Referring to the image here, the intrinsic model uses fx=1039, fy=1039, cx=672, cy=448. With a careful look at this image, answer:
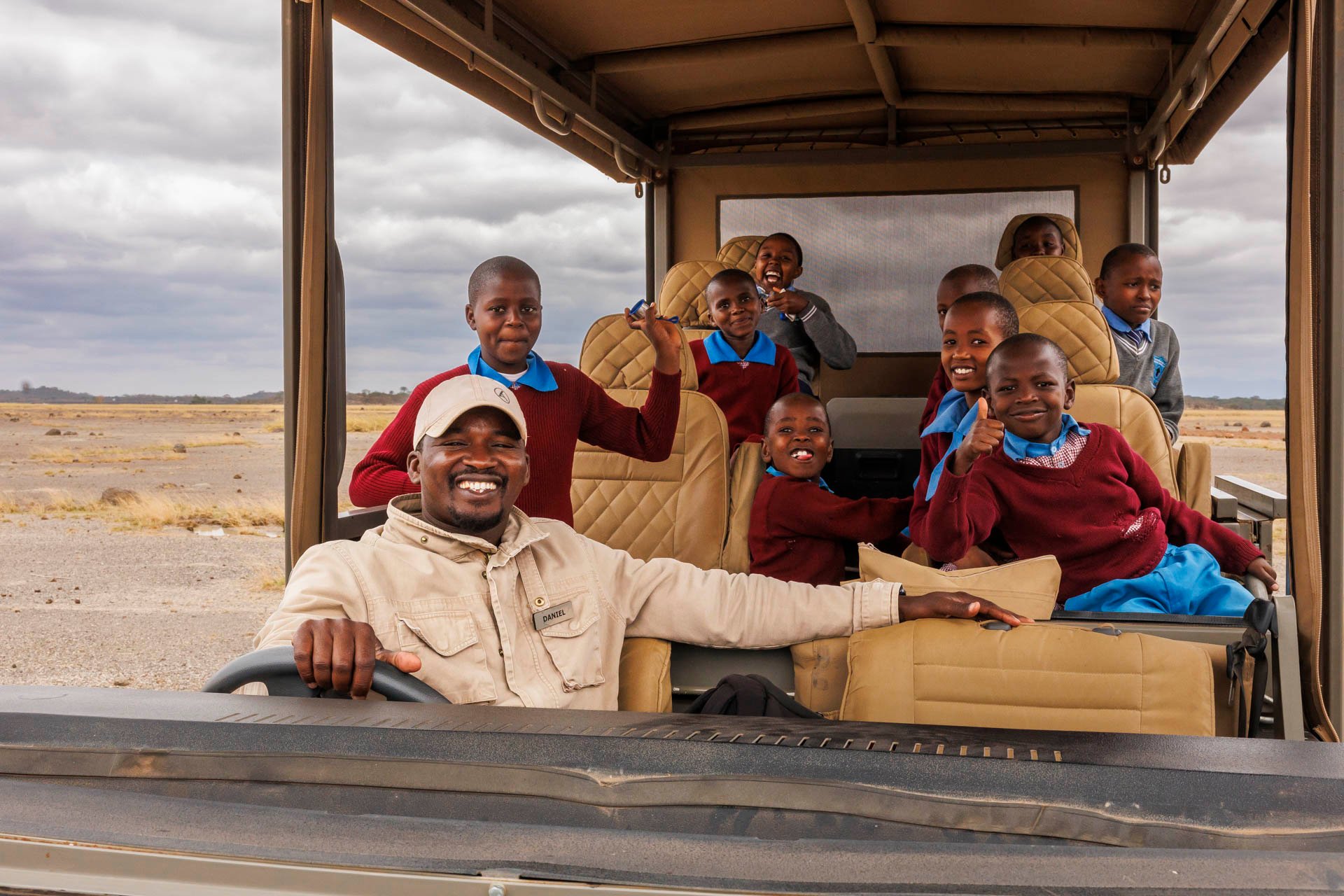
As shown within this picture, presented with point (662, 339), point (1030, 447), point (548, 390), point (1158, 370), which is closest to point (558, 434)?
point (548, 390)

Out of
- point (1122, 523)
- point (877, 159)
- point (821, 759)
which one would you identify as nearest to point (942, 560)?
point (1122, 523)

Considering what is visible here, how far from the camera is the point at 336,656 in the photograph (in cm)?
115

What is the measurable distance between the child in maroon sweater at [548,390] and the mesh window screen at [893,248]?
7.57 ft

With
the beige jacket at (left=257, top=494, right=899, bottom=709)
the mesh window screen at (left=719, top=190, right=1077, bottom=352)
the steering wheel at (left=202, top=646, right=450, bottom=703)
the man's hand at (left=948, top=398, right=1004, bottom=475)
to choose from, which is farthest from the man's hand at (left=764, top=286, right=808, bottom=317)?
the steering wheel at (left=202, top=646, right=450, bottom=703)

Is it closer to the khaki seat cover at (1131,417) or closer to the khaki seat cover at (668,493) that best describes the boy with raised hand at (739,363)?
the khaki seat cover at (668,493)

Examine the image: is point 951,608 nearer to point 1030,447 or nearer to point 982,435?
point 982,435

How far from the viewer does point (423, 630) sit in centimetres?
155

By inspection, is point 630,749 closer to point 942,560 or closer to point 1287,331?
point 942,560

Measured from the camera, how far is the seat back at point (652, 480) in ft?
9.83

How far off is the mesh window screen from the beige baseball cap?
332cm

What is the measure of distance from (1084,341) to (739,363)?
116cm

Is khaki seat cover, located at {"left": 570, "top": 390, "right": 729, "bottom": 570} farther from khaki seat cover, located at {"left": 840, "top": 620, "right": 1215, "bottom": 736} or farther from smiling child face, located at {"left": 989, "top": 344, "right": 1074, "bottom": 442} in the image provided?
khaki seat cover, located at {"left": 840, "top": 620, "right": 1215, "bottom": 736}

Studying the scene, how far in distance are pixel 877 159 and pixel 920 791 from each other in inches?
179

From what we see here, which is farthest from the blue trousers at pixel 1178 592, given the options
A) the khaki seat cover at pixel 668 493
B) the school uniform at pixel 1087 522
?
the khaki seat cover at pixel 668 493
